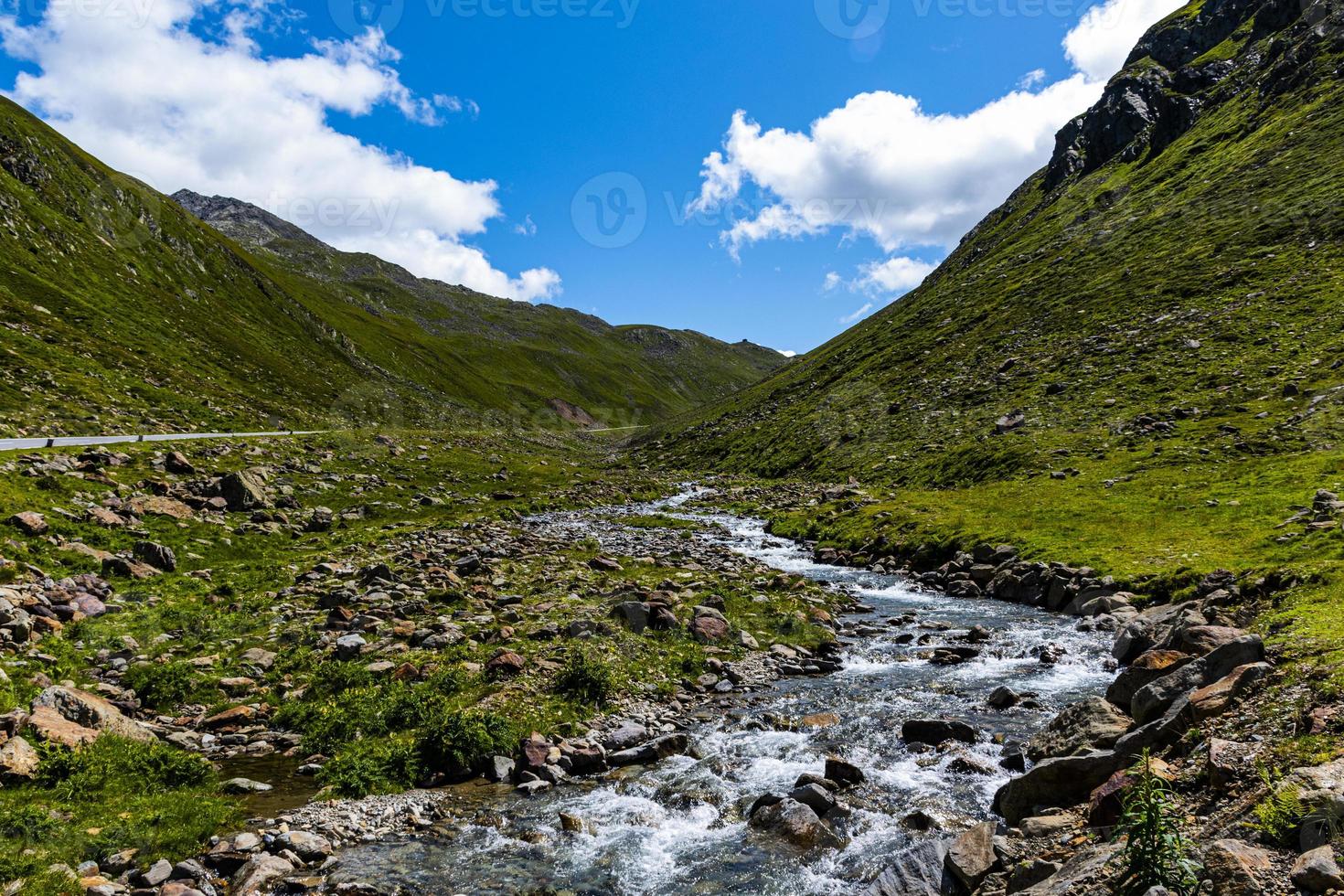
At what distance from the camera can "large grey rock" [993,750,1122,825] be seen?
10.2 meters

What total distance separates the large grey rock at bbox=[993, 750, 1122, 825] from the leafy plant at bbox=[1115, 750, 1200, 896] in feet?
12.3

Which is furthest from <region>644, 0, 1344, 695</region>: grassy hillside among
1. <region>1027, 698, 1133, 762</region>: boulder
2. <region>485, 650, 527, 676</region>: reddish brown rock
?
<region>485, 650, 527, 676</region>: reddish brown rock

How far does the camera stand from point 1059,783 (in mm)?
10469

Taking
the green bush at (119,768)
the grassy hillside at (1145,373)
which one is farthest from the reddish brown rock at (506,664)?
the grassy hillside at (1145,373)

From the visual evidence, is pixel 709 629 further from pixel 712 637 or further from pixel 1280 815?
pixel 1280 815

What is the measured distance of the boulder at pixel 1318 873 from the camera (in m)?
5.66

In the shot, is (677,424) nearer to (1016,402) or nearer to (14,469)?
(1016,402)

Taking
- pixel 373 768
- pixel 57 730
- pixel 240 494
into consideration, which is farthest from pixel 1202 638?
pixel 240 494

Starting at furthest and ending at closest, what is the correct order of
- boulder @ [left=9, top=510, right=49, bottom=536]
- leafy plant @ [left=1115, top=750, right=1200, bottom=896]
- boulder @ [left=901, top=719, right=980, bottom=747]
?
boulder @ [left=9, top=510, right=49, bottom=536] → boulder @ [left=901, top=719, right=980, bottom=747] → leafy plant @ [left=1115, top=750, right=1200, bottom=896]

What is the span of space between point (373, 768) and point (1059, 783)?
507 inches

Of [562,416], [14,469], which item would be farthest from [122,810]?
[562,416]

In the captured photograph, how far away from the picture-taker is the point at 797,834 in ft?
36.3

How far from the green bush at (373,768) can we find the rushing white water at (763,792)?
1795 millimetres

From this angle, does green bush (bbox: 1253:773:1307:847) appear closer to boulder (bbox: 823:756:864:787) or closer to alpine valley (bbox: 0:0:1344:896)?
alpine valley (bbox: 0:0:1344:896)
